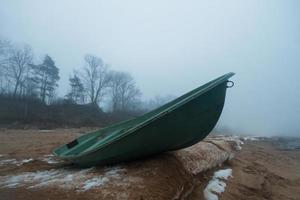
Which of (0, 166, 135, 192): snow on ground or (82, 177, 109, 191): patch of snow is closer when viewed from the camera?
(82, 177, 109, 191): patch of snow

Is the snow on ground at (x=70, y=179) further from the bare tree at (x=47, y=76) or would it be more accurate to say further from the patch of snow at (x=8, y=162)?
the bare tree at (x=47, y=76)

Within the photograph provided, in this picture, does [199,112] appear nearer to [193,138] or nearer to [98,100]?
[193,138]

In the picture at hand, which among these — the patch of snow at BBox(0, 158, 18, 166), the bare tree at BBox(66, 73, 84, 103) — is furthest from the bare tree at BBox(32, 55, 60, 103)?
the patch of snow at BBox(0, 158, 18, 166)

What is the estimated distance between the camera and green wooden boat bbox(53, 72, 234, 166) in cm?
497

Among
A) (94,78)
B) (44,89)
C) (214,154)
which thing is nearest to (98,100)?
(94,78)

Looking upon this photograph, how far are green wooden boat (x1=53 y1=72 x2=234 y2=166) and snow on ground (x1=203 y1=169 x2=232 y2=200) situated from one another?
3.31 feet

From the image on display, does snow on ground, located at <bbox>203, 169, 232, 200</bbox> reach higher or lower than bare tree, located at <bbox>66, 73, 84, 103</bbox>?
lower

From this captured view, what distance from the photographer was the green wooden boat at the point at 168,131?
4973 mm

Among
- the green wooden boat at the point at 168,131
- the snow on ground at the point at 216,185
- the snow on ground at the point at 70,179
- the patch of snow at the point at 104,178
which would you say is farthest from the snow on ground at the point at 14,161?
the snow on ground at the point at 216,185

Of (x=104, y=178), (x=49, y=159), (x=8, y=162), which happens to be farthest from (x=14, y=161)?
(x=104, y=178)

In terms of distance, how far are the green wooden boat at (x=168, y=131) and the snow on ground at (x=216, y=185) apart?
3.31 ft

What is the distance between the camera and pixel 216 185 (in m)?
5.99

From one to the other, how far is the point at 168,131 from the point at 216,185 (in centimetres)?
184

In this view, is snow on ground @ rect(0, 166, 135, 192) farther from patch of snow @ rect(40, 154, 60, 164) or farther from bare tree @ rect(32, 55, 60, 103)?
bare tree @ rect(32, 55, 60, 103)
